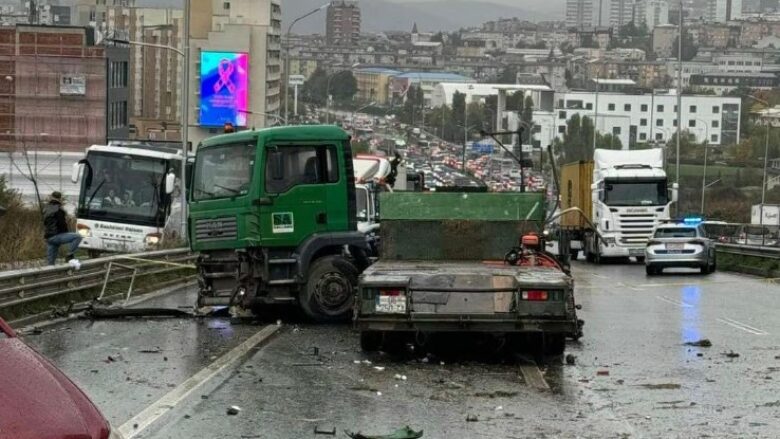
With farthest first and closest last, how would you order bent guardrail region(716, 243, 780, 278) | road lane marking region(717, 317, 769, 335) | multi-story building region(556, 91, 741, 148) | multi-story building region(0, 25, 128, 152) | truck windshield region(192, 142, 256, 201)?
1. multi-story building region(556, 91, 741, 148)
2. multi-story building region(0, 25, 128, 152)
3. bent guardrail region(716, 243, 780, 278)
4. truck windshield region(192, 142, 256, 201)
5. road lane marking region(717, 317, 769, 335)

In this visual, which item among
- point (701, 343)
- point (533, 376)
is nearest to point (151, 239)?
point (701, 343)

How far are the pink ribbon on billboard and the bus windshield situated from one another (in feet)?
285

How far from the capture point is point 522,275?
14.5m

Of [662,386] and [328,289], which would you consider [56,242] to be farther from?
[662,386]

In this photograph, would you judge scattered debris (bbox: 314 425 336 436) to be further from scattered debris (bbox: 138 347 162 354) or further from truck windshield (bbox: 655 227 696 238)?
truck windshield (bbox: 655 227 696 238)

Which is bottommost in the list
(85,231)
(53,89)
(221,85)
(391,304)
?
(85,231)

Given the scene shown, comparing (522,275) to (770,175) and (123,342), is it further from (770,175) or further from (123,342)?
(770,175)

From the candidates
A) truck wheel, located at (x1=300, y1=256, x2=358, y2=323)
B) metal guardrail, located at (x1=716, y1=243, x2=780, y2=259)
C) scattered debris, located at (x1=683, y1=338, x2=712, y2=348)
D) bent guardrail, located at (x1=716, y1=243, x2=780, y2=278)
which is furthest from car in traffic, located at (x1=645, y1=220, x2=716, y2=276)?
scattered debris, located at (x1=683, y1=338, x2=712, y2=348)

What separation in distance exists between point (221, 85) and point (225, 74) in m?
1.13

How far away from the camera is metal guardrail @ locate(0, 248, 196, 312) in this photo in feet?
60.1

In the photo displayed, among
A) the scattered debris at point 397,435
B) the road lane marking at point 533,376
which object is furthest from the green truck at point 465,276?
the scattered debris at point 397,435

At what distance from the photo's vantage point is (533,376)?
43.7 ft

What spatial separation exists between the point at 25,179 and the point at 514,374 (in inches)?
1746

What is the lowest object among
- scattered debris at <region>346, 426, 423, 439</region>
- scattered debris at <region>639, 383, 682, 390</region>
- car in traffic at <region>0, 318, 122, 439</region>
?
scattered debris at <region>639, 383, 682, 390</region>
